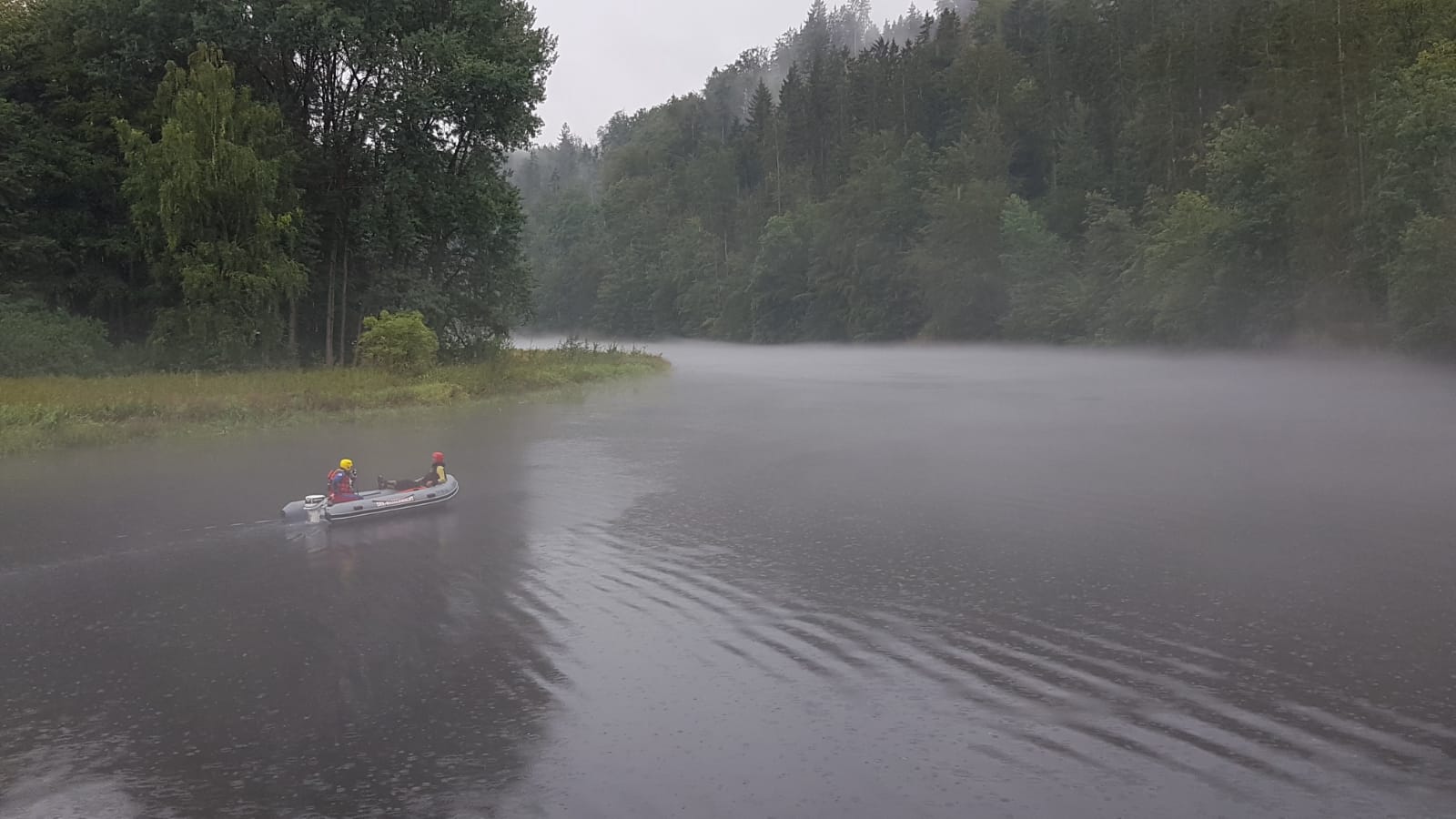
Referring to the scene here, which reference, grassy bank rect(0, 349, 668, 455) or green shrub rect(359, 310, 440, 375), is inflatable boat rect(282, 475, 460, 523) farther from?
green shrub rect(359, 310, 440, 375)

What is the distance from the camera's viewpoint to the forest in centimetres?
4334

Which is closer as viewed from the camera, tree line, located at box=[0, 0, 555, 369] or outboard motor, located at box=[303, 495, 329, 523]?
outboard motor, located at box=[303, 495, 329, 523]

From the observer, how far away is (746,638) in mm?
10352

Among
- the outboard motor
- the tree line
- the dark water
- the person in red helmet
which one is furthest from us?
the tree line

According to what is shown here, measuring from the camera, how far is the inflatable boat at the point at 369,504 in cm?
1558

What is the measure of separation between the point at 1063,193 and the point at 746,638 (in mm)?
75742

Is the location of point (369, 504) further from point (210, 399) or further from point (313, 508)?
point (210, 399)

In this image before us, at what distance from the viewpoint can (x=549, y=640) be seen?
1037 cm

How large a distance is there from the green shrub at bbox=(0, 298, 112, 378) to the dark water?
13920mm

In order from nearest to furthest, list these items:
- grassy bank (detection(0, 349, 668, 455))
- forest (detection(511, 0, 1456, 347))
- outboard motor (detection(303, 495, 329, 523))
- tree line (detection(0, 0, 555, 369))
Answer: outboard motor (detection(303, 495, 329, 523)) < grassy bank (detection(0, 349, 668, 455)) < tree line (detection(0, 0, 555, 369)) < forest (detection(511, 0, 1456, 347))

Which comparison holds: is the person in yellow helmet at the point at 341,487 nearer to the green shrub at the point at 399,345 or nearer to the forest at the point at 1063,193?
the green shrub at the point at 399,345

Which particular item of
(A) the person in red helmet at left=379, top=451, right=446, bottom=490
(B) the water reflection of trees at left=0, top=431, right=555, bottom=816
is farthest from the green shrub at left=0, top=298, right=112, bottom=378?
(B) the water reflection of trees at left=0, top=431, right=555, bottom=816

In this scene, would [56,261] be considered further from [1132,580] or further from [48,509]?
[1132,580]

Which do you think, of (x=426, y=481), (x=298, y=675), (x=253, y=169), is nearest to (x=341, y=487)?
(x=426, y=481)
